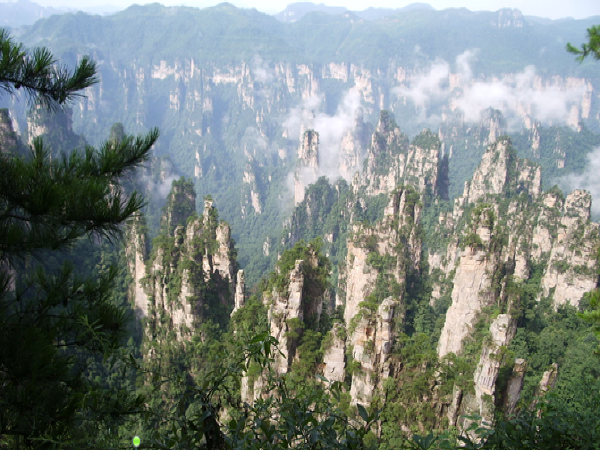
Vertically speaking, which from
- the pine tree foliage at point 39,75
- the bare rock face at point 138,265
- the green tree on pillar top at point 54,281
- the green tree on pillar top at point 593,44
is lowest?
the bare rock face at point 138,265

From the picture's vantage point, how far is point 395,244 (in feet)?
99.6

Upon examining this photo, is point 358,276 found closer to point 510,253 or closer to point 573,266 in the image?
point 510,253

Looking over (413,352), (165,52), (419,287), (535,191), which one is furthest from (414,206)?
(165,52)

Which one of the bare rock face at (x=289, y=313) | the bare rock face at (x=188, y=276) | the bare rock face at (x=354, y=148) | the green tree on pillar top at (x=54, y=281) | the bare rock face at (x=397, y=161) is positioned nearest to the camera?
the green tree on pillar top at (x=54, y=281)

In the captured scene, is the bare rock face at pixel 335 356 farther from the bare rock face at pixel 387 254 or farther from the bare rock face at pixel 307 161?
the bare rock face at pixel 307 161

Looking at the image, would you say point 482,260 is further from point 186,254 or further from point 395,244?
point 186,254

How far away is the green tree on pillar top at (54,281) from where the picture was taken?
3.67m

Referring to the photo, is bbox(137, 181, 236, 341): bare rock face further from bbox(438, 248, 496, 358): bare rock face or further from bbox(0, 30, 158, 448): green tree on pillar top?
bbox(0, 30, 158, 448): green tree on pillar top

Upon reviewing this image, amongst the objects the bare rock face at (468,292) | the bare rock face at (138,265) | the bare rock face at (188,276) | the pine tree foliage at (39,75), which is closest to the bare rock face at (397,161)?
the bare rock face at (468,292)

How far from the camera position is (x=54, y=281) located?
464 cm

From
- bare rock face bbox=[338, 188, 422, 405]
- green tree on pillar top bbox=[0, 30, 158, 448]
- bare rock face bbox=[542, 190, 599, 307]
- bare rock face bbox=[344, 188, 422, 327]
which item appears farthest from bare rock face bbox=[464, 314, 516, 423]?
bare rock face bbox=[542, 190, 599, 307]

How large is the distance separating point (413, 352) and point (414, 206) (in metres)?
20.1

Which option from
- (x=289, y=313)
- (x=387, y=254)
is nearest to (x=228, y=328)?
(x=289, y=313)

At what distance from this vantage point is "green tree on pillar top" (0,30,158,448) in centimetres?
367
